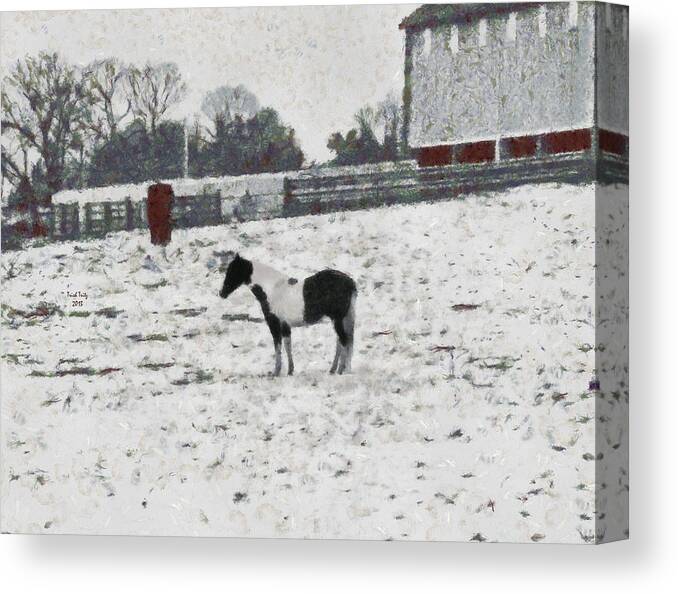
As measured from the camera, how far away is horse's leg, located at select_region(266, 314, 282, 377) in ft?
33.2

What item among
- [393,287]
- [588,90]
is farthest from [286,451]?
[588,90]

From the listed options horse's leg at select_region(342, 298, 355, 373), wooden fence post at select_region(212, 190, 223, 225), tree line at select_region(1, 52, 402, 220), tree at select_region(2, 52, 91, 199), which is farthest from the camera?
tree at select_region(2, 52, 91, 199)

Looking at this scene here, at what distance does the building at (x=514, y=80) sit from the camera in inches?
385

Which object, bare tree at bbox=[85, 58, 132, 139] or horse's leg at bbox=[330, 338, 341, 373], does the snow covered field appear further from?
bare tree at bbox=[85, 58, 132, 139]

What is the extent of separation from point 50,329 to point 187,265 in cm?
91

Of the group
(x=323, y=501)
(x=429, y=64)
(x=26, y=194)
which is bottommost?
(x=323, y=501)

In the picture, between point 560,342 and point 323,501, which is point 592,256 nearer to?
point 560,342

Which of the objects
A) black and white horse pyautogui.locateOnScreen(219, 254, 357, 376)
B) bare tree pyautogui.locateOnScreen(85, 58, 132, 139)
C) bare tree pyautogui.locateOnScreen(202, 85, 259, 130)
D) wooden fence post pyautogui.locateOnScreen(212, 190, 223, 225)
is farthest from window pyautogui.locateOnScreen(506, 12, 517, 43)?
bare tree pyautogui.locateOnScreen(85, 58, 132, 139)

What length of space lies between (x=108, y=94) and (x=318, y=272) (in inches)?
64.4

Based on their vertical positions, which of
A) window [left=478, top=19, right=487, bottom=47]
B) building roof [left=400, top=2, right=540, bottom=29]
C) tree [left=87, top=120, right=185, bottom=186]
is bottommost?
tree [left=87, top=120, right=185, bottom=186]

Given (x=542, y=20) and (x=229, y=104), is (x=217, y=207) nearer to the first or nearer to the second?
(x=229, y=104)

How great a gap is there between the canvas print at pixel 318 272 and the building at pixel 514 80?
0.01 meters

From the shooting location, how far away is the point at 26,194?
1045 centimetres

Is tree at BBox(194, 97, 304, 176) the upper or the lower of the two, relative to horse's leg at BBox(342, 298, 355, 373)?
upper
